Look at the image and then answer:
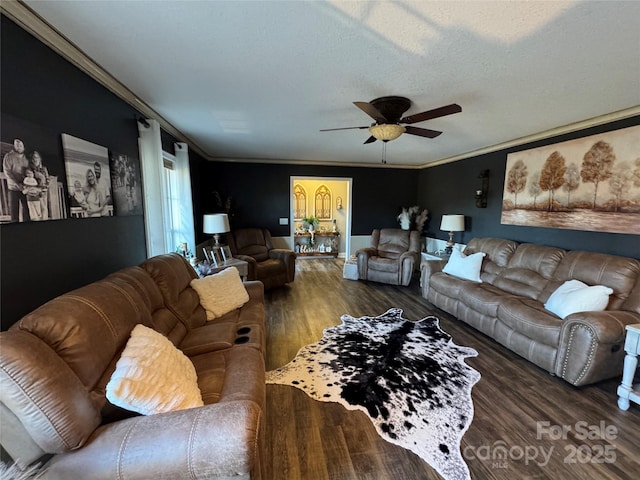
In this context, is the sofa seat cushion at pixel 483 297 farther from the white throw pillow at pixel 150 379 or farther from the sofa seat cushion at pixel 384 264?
the white throw pillow at pixel 150 379

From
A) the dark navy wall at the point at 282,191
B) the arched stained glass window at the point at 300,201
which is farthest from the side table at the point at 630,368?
the arched stained glass window at the point at 300,201

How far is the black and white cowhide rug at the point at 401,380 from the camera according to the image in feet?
5.81

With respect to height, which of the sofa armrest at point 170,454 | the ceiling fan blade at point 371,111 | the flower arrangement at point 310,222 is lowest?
the sofa armrest at point 170,454

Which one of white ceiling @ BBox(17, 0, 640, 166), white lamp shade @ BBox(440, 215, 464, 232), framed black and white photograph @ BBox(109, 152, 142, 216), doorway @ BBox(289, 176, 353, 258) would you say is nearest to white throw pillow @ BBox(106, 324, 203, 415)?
framed black and white photograph @ BBox(109, 152, 142, 216)

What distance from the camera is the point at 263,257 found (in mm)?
5211

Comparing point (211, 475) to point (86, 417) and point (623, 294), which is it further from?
point (623, 294)

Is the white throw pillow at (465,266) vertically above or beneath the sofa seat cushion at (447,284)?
above

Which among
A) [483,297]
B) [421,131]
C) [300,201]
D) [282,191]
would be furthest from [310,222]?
[483,297]

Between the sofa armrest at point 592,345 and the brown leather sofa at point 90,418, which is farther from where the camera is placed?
the sofa armrest at point 592,345

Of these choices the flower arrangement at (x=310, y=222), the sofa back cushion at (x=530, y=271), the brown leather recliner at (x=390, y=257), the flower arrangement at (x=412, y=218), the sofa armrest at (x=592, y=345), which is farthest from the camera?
the flower arrangement at (x=310, y=222)

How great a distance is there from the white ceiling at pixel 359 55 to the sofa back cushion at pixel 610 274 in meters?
1.43

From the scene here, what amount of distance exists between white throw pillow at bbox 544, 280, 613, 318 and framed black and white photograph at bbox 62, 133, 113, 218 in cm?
394

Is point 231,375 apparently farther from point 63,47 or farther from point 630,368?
point 630,368

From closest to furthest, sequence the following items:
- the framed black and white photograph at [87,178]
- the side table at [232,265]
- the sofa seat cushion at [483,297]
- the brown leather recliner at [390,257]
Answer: the framed black and white photograph at [87,178] < the sofa seat cushion at [483,297] < the side table at [232,265] < the brown leather recliner at [390,257]
